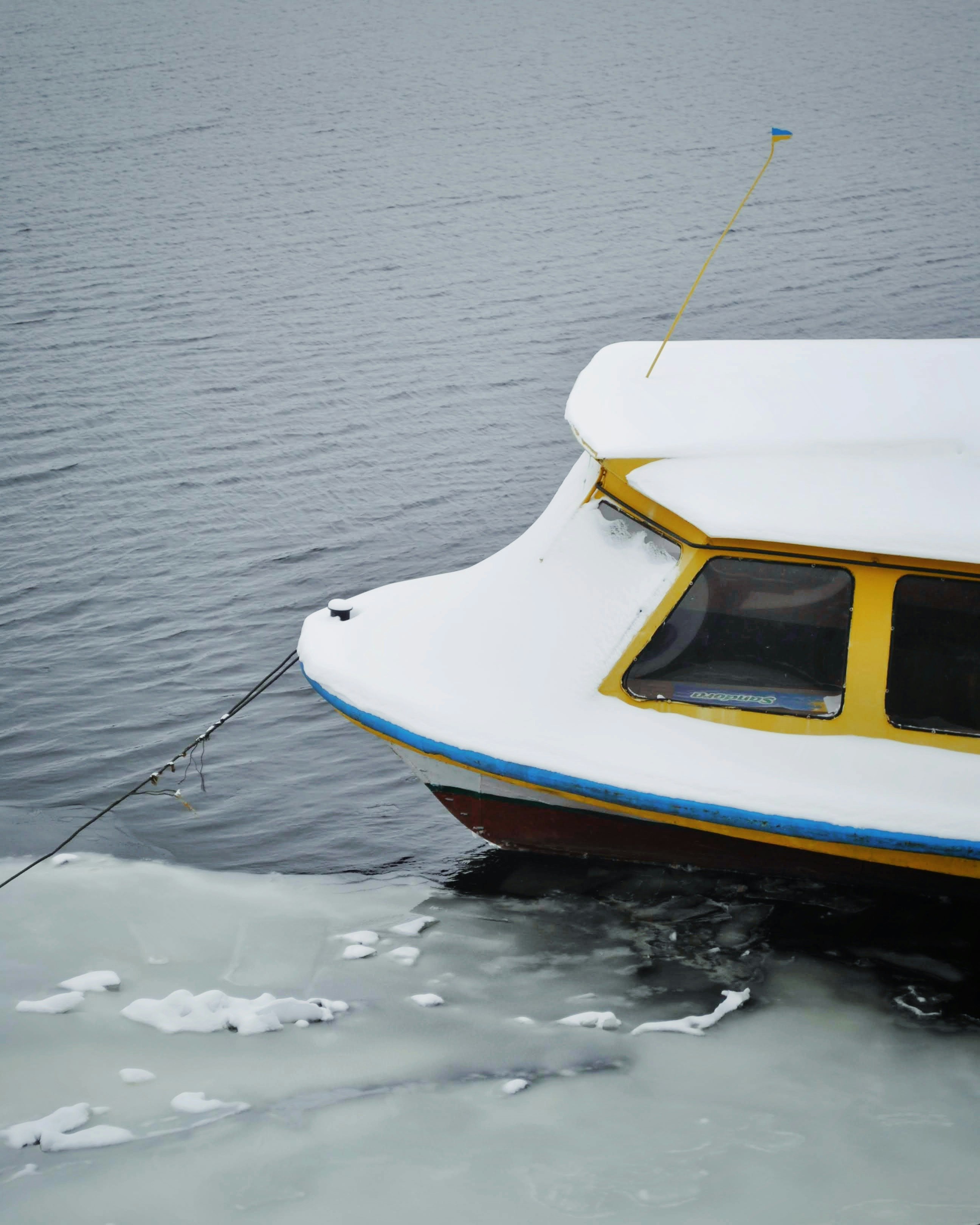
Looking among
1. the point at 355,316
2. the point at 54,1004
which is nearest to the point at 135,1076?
the point at 54,1004

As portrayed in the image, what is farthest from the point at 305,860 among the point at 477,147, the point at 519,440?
the point at 477,147

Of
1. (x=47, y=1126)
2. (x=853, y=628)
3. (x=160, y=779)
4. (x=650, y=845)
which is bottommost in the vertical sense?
(x=47, y=1126)

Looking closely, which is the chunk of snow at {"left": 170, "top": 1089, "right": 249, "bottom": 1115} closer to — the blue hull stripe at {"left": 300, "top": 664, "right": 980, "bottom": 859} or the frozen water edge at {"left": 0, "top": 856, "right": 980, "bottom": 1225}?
the frozen water edge at {"left": 0, "top": 856, "right": 980, "bottom": 1225}

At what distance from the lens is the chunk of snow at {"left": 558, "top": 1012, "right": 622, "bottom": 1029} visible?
4.69 m

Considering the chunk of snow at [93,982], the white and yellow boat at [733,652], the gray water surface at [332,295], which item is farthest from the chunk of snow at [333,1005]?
the gray water surface at [332,295]

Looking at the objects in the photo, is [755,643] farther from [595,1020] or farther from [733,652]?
[595,1020]

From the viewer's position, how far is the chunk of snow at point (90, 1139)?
13.2 ft

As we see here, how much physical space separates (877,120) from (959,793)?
20183mm

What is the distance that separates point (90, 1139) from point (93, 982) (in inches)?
34.4

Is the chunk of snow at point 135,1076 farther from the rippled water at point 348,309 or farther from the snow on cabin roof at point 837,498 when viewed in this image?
the snow on cabin roof at point 837,498

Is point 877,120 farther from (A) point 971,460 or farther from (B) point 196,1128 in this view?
(B) point 196,1128

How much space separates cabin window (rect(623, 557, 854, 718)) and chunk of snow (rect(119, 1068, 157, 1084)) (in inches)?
88.4

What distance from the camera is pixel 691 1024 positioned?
471 cm

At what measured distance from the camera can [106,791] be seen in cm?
660
